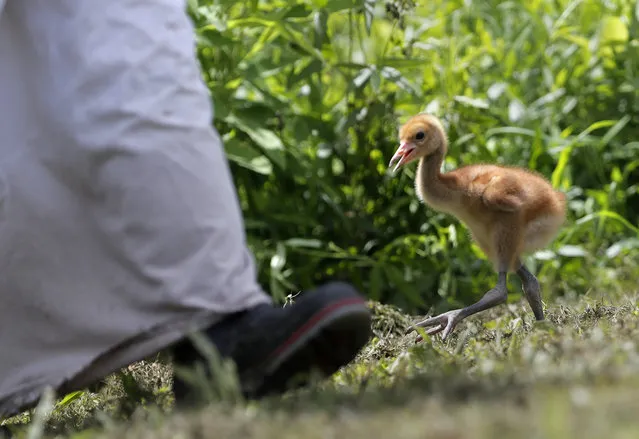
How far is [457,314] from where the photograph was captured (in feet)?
9.78

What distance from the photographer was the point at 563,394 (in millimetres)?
1618

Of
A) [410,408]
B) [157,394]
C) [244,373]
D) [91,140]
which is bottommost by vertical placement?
[157,394]

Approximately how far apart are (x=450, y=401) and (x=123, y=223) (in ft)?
2.65

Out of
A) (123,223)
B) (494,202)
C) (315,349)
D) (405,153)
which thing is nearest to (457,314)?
(494,202)

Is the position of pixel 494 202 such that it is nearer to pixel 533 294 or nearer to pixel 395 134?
pixel 533 294

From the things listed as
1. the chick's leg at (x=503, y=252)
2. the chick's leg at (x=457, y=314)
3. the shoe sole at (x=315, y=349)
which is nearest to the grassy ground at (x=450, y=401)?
the shoe sole at (x=315, y=349)

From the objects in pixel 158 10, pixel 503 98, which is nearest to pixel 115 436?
pixel 158 10

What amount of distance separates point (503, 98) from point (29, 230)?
Answer: 3.06 meters

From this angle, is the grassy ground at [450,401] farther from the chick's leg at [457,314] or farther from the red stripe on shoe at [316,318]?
the chick's leg at [457,314]

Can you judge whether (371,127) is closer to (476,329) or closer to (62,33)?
(476,329)

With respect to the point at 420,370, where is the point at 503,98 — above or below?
below

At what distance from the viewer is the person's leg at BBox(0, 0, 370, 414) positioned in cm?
215

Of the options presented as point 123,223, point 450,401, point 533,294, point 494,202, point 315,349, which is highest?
point 123,223

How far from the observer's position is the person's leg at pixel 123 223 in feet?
7.06
